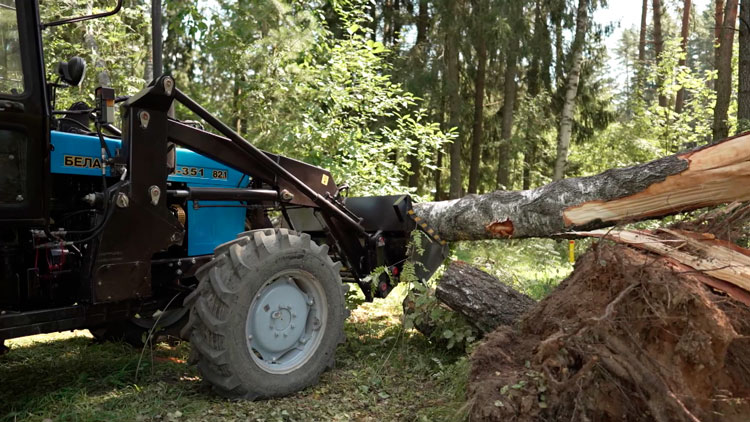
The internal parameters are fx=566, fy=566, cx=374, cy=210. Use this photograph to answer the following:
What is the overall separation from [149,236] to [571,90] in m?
12.7

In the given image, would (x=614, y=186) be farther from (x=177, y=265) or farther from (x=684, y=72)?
(x=684, y=72)

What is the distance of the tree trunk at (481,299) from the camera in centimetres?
441

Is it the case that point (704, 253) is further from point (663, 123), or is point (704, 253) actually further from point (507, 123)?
point (507, 123)

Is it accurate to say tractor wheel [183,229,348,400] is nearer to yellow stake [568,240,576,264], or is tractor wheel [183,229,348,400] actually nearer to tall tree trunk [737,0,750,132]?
yellow stake [568,240,576,264]

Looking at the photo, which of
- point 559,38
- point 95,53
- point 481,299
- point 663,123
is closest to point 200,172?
point 481,299

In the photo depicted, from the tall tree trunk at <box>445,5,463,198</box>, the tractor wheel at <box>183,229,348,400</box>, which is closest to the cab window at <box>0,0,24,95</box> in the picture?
the tractor wheel at <box>183,229,348,400</box>

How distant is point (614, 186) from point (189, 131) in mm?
3100

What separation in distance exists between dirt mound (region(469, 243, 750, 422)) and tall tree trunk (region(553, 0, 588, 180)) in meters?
11.2

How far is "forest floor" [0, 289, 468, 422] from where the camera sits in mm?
3432

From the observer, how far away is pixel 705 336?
9.18 ft

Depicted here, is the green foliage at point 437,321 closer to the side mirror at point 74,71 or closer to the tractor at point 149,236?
the tractor at point 149,236

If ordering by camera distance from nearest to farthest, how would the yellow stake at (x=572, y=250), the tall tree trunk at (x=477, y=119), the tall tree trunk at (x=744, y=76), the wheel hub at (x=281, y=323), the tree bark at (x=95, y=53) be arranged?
the wheel hub at (x=281, y=323) → the yellow stake at (x=572, y=250) → the tall tree trunk at (x=744, y=76) → the tree bark at (x=95, y=53) → the tall tree trunk at (x=477, y=119)

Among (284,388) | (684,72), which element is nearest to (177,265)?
(284,388)

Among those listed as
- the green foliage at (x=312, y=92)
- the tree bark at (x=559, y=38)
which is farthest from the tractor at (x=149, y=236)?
the tree bark at (x=559, y=38)
